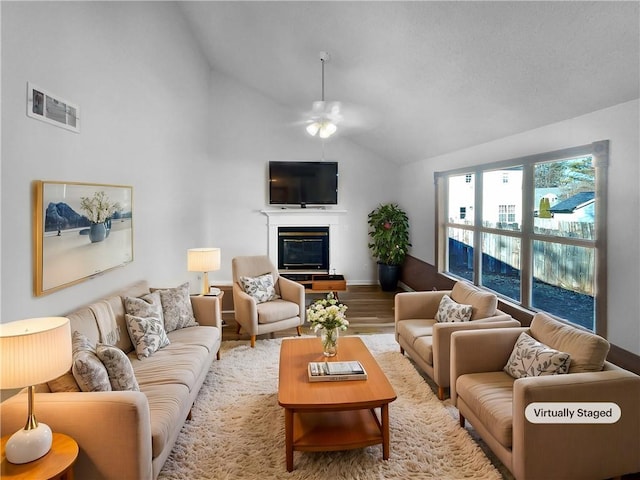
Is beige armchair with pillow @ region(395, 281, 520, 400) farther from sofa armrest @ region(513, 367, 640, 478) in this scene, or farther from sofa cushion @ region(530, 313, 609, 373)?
sofa armrest @ region(513, 367, 640, 478)

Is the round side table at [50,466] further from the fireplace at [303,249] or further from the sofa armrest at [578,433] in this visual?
the fireplace at [303,249]

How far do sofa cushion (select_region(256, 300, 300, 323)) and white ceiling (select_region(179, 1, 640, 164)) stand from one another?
107 inches

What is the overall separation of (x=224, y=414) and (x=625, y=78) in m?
3.57

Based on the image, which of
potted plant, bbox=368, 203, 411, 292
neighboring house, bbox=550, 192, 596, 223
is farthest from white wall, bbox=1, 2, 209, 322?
neighboring house, bbox=550, 192, 596, 223

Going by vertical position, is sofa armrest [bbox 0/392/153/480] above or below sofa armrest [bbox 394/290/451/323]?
below

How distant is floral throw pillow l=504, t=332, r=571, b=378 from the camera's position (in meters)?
2.39

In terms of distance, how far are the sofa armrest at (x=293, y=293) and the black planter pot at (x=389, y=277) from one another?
8.88ft

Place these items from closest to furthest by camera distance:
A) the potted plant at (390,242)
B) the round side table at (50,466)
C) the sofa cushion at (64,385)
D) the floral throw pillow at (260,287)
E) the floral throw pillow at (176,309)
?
the round side table at (50,466)
the sofa cushion at (64,385)
the floral throw pillow at (176,309)
the floral throw pillow at (260,287)
the potted plant at (390,242)

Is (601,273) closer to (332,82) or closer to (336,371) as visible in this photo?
(336,371)

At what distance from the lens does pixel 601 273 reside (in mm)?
2939

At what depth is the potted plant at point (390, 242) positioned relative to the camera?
23.7ft

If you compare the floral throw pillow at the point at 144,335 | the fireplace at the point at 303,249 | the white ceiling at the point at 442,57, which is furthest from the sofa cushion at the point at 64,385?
the fireplace at the point at 303,249

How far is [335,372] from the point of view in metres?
2.79

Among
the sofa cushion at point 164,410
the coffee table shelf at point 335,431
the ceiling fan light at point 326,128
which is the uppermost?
the ceiling fan light at point 326,128
